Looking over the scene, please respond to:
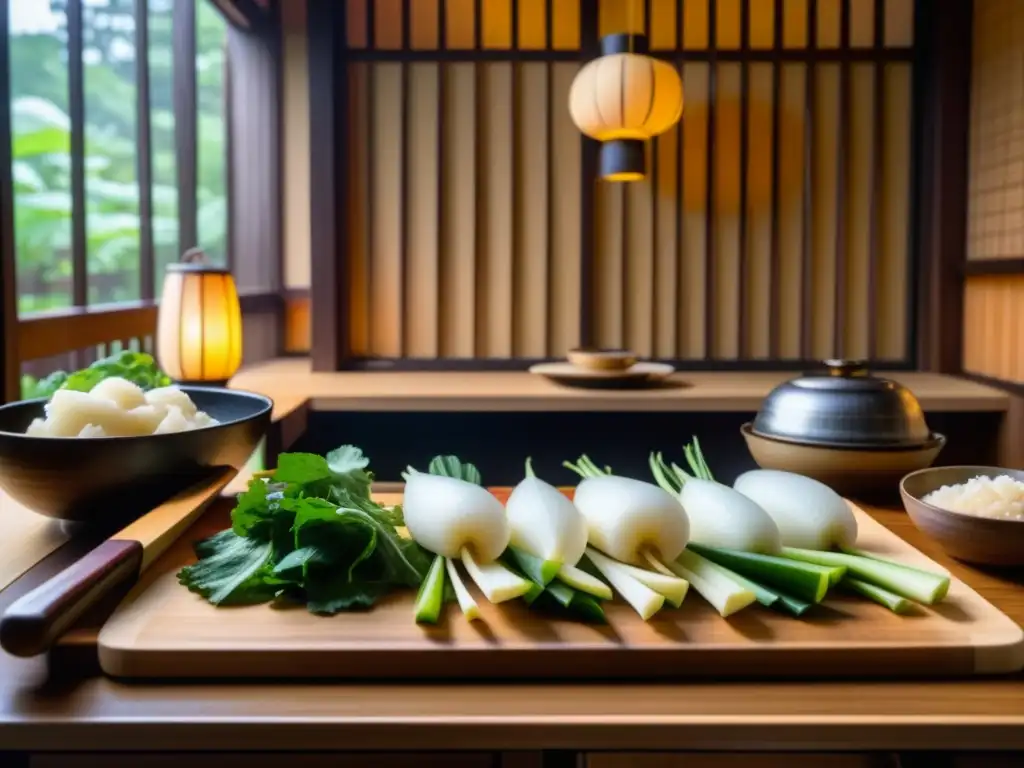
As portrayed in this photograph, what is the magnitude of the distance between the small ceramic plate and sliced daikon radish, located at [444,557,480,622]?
2363 mm

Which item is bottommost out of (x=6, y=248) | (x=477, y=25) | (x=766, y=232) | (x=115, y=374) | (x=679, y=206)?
(x=115, y=374)

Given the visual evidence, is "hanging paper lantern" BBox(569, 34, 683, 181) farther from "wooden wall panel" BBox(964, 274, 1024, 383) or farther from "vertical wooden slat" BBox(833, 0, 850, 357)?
"wooden wall panel" BBox(964, 274, 1024, 383)

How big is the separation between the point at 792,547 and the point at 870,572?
4.0 inches

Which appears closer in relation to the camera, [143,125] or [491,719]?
[491,719]

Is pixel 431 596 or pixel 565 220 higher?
pixel 565 220

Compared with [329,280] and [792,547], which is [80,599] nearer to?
[792,547]

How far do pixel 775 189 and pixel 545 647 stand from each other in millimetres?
3403

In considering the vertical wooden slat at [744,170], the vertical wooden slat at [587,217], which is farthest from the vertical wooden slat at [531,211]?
the vertical wooden slat at [744,170]

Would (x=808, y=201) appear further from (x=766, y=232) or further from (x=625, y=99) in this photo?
(x=625, y=99)

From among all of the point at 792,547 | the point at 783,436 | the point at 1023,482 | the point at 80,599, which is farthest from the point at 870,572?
the point at 80,599

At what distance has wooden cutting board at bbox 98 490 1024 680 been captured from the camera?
0.81m

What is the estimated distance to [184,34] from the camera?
3.29 meters

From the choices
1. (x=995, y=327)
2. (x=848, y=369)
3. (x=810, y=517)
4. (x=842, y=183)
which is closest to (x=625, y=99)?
(x=842, y=183)

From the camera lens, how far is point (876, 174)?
3898 millimetres
